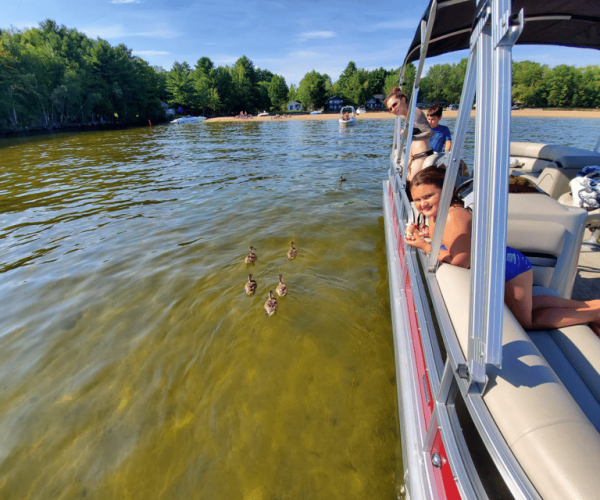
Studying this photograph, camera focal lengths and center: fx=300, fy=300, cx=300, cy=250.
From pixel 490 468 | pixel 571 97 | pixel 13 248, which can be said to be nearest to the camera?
pixel 490 468

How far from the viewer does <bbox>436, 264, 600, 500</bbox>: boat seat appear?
1.04 m

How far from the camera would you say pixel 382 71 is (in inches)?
3917

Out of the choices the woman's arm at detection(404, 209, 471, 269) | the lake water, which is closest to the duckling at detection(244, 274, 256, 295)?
the lake water

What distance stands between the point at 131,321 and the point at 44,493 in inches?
91.0

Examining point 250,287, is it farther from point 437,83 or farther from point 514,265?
point 437,83

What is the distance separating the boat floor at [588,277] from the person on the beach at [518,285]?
1885 millimetres

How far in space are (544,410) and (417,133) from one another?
5.36 m

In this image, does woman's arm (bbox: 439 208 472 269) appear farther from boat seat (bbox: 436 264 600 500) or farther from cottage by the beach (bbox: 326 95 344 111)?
cottage by the beach (bbox: 326 95 344 111)

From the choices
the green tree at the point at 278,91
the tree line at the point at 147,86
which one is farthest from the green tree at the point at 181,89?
the green tree at the point at 278,91

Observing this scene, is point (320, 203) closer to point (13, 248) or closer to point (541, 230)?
point (541, 230)

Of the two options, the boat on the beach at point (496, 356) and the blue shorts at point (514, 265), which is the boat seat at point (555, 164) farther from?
the blue shorts at point (514, 265)

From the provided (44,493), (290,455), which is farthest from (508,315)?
(44,493)

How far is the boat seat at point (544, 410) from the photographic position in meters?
1.04

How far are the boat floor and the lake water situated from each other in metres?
2.46
